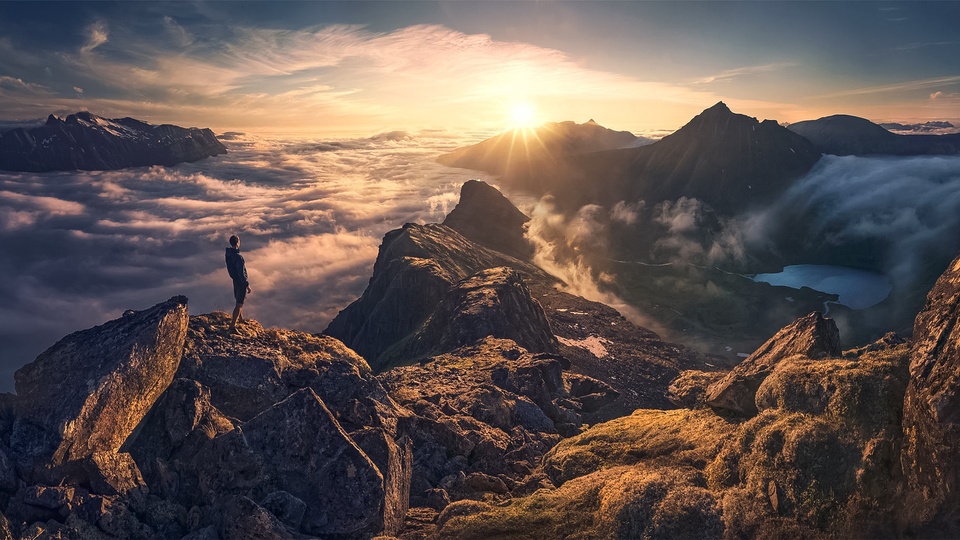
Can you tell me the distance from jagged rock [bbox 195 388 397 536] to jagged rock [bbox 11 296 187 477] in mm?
5080

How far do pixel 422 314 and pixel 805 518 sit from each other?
392 feet

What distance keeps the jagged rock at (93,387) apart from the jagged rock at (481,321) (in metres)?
58.7

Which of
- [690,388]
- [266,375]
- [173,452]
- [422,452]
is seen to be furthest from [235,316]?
[690,388]

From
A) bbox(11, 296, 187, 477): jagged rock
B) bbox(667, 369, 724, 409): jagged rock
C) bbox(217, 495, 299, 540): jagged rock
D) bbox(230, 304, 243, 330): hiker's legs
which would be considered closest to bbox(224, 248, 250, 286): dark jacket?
bbox(230, 304, 243, 330): hiker's legs

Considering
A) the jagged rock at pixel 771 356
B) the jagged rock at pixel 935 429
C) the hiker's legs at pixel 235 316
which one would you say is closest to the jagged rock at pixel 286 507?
the hiker's legs at pixel 235 316

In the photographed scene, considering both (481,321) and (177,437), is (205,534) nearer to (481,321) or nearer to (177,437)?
(177,437)

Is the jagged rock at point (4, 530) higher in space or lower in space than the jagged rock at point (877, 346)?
lower

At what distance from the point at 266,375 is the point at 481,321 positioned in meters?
61.2

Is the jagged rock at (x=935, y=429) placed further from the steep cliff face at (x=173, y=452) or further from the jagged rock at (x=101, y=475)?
the jagged rock at (x=101, y=475)

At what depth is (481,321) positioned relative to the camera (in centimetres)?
9356

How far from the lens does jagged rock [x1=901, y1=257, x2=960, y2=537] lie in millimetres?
18125

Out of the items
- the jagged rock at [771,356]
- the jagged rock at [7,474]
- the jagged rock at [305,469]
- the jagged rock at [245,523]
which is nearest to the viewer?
the jagged rock at [245,523]

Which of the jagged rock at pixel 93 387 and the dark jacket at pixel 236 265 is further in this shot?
the dark jacket at pixel 236 265

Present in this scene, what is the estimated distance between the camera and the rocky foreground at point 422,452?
2067 cm
